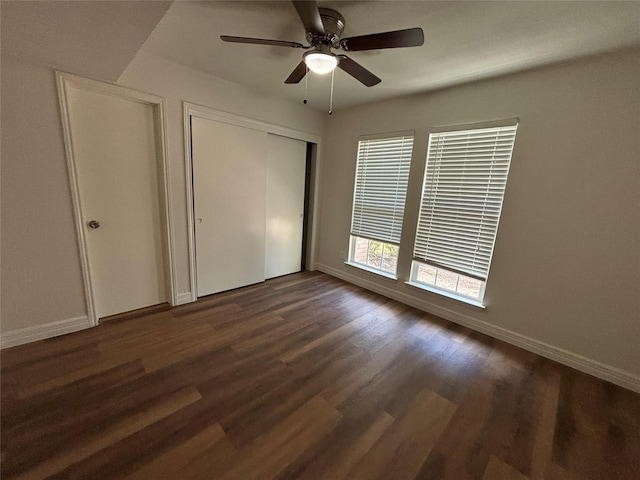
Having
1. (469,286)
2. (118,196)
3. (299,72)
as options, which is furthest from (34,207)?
(469,286)

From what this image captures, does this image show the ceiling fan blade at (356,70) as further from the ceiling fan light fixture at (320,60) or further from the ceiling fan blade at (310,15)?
the ceiling fan blade at (310,15)

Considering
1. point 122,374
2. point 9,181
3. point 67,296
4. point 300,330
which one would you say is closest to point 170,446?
point 122,374

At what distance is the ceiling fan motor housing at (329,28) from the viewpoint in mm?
1535

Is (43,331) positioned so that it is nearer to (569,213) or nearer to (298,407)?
(298,407)

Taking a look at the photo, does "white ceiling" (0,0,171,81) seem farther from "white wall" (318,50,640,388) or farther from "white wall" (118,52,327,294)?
"white wall" (318,50,640,388)

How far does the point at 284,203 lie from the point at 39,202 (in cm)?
244

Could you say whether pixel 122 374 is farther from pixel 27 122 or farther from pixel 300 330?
pixel 27 122

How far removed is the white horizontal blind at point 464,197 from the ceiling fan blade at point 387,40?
1.47m

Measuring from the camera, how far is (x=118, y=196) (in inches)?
94.6

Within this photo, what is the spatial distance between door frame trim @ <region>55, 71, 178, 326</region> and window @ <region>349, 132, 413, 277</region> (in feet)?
7.62

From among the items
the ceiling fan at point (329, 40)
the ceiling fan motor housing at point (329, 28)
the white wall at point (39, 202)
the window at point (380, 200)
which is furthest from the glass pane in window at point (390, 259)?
the white wall at point (39, 202)

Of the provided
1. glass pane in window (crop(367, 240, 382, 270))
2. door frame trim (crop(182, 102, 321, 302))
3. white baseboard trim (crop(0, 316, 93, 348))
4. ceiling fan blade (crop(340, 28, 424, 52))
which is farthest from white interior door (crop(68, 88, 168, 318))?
glass pane in window (crop(367, 240, 382, 270))

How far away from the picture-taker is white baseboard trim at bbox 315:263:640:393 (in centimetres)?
199

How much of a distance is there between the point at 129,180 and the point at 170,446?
2253 mm
